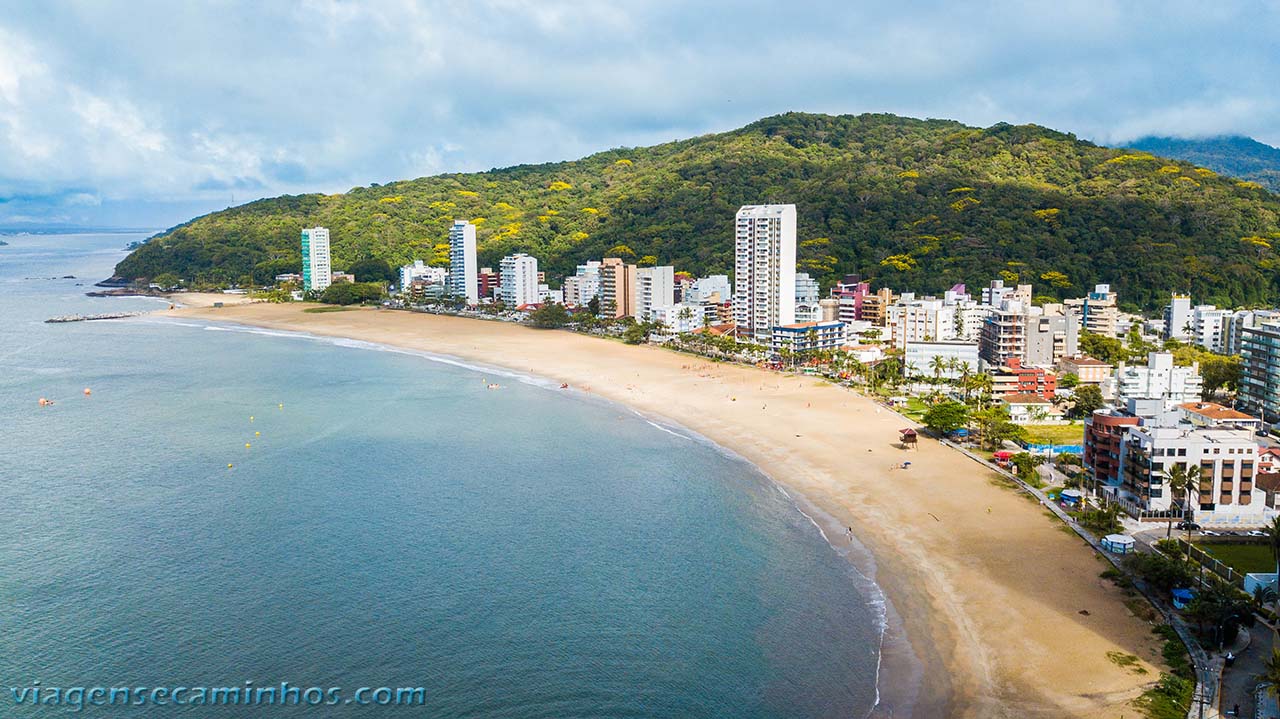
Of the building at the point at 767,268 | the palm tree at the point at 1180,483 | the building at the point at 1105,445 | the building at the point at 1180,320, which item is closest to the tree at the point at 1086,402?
the building at the point at 1105,445

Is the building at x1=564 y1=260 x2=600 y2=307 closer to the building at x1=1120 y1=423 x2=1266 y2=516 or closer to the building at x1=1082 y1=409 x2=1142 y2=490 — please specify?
the building at x1=1082 y1=409 x2=1142 y2=490

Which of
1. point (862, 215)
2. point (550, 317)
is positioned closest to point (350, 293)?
point (550, 317)

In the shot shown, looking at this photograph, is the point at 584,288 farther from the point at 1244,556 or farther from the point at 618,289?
the point at 1244,556

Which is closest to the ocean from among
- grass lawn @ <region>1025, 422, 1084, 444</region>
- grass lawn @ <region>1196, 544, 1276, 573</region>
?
grass lawn @ <region>1196, 544, 1276, 573</region>

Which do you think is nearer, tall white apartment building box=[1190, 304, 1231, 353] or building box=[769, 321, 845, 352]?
building box=[769, 321, 845, 352]

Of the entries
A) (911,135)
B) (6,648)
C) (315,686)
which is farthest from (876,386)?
(911,135)

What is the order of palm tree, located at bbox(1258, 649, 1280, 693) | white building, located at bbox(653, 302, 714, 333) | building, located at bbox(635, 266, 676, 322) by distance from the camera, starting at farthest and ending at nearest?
building, located at bbox(635, 266, 676, 322) → white building, located at bbox(653, 302, 714, 333) → palm tree, located at bbox(1258, 649, 1280, 693)

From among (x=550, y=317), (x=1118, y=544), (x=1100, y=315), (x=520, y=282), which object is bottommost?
(x=1118, y=544)
